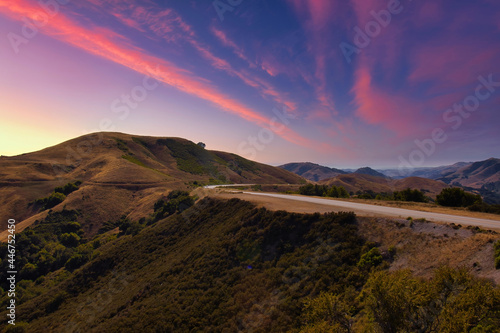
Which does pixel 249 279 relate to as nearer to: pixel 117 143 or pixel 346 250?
pixel 346 250

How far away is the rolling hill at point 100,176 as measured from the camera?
69.9 metres

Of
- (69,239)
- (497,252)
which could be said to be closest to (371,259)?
(497,252)

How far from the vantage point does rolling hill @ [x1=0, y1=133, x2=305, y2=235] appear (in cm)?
6994

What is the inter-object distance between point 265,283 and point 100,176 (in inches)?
3728

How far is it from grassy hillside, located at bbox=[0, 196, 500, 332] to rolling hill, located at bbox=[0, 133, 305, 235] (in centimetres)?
3034

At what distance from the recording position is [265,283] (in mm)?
20562

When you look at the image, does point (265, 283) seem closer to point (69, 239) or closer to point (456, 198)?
point (456, 198)

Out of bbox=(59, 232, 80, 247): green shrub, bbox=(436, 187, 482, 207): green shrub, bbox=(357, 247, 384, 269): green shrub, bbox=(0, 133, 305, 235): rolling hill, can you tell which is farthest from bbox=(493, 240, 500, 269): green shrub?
bbox=(59, 232, 80, 247): green shrub

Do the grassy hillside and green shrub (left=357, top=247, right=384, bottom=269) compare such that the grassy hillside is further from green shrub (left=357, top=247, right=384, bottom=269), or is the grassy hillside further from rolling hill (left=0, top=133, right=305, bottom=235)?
rolling hill (left=0, top=133, right=305, bottom=235)

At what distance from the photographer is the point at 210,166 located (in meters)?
150

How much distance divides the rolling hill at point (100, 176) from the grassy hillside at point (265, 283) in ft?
99.5

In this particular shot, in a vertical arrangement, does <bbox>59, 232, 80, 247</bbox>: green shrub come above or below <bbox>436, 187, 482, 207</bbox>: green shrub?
below

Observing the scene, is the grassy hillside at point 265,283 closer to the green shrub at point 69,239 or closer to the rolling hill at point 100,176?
the green shrub at point 69,239

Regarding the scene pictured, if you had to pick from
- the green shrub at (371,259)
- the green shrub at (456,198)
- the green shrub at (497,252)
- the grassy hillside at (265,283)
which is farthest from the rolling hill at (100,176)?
the green shrub at (456,198)
